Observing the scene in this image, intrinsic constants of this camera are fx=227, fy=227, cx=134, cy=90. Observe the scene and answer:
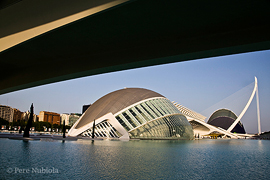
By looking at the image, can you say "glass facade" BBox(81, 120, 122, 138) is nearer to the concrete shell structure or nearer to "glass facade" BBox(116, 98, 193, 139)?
the concrete shell structure

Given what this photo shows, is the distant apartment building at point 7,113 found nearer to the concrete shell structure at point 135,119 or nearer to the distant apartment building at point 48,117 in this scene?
the distant apartment building at point 48,117

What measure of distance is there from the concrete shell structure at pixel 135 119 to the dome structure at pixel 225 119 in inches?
2257

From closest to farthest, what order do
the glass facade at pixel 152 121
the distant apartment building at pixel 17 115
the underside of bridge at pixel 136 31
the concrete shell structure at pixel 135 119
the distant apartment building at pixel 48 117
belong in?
the underside of bridge at pixel 136 31 → the concrete shell structure at pixel 135 119 → the glass facade at pixel 152 121 → the distant apartment building at pixel 17 115 → the distant apartment building at pixel 48 117

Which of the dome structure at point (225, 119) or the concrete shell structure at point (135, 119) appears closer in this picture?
the concrete shell structure at point (135, 119)

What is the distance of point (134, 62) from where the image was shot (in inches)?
245

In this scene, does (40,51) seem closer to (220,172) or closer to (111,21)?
(111,21)

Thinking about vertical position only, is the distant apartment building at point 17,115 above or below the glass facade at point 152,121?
above

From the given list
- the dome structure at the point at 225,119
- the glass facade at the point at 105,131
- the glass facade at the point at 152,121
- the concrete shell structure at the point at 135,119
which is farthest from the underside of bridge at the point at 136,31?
the dome structure at the point at 225,119

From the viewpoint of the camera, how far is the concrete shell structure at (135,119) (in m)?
32.6

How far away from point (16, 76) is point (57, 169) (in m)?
4.49

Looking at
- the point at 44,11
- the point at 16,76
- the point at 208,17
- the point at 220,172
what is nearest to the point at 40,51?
the point at 16,76

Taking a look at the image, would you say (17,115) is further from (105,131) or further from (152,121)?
(152,121)

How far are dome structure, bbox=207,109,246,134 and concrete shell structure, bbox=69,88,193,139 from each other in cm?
5734

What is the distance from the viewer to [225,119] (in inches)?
3605
